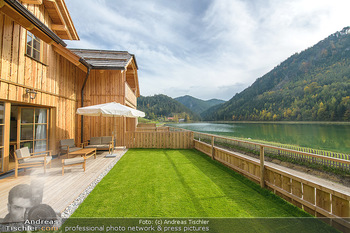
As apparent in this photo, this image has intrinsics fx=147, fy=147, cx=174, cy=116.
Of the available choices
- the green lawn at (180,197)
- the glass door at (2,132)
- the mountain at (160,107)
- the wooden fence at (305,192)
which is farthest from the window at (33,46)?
the mountain at (160,107)

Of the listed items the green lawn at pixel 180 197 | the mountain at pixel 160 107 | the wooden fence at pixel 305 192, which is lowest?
the green lawn at pixel 180 197

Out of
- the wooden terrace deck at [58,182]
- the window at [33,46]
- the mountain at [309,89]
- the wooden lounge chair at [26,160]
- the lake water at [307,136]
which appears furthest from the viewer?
the mountain at [309,89]

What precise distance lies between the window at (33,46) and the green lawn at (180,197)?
5.12 meters

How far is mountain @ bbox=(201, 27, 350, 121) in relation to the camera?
2617 inches

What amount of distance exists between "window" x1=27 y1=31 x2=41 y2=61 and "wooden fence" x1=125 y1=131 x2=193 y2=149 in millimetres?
5381

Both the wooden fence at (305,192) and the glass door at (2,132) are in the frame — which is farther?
the glass door at (2,132)

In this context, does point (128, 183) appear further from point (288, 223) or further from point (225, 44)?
point (225, 44)

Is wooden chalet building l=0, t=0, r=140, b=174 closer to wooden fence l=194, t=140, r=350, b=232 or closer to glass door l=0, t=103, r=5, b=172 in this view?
glass door l=0, t=103, r=5, b=172

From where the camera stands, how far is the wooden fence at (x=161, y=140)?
8852mm

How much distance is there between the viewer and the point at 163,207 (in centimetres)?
279

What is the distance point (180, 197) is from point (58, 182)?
3.29 metres

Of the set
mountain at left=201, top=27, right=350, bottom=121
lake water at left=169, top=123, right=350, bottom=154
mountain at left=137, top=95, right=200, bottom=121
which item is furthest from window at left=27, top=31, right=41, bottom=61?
mountain at left=137, top=95, right=200, bottom=121

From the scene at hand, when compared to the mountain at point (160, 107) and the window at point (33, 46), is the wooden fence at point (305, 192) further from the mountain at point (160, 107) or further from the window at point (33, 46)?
the mountain at point (160, 107)

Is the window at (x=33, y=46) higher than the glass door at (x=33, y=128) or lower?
higher
